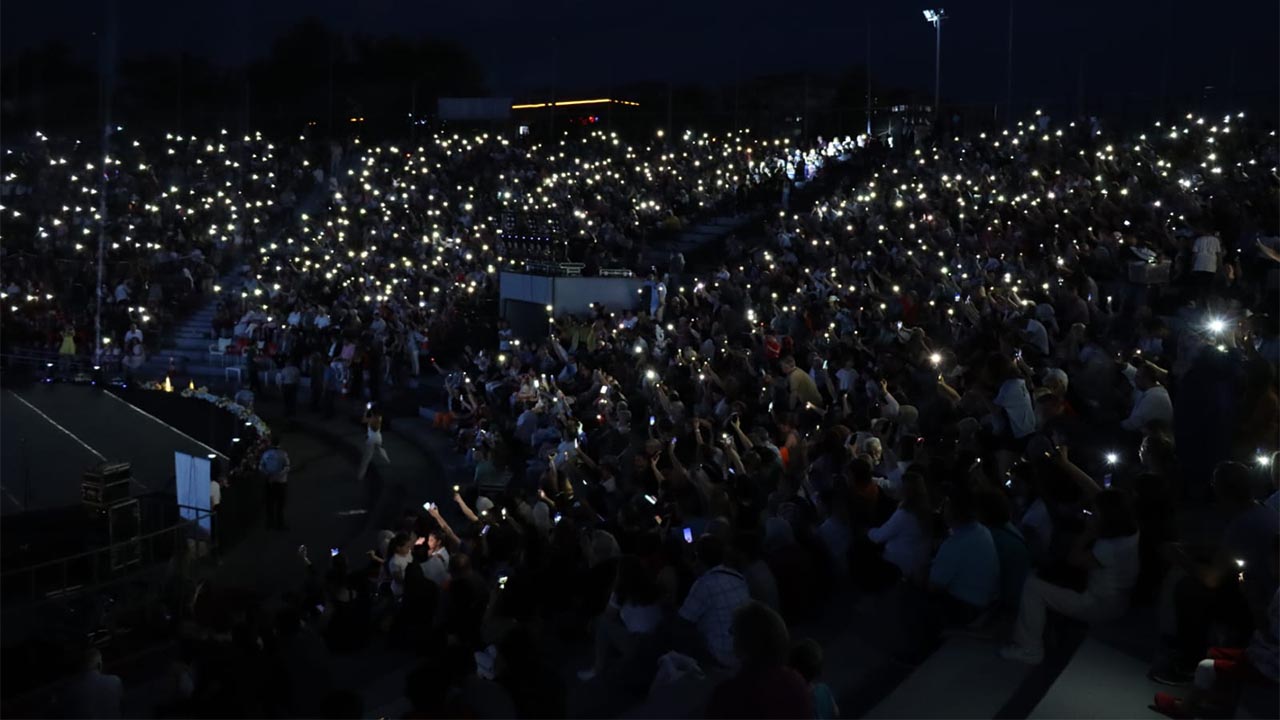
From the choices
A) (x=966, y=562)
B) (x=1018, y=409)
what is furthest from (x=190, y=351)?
(x=966, y=562)

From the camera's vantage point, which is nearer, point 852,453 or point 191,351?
point 852,453

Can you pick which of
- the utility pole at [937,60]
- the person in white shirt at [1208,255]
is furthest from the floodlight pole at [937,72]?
the person in white shirt at [1208,255]

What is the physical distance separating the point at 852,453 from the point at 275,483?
8254 mm

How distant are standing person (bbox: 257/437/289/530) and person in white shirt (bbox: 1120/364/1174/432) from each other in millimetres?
9799

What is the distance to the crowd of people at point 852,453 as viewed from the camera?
6.13m

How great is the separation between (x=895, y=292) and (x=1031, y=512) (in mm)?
9650

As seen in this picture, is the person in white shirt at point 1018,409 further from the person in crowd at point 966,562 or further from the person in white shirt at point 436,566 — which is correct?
the person in white shirt at point 436,566

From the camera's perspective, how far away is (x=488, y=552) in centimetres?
941

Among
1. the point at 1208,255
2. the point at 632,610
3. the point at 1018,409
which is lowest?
the point at 632,610

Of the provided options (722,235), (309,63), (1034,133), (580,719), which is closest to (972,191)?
(1034,133)

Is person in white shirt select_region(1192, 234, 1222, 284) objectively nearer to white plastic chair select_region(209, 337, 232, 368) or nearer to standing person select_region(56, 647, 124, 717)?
standing person select_region(56, 647, 124, 717)

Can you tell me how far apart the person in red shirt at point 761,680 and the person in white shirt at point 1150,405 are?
17.8ft

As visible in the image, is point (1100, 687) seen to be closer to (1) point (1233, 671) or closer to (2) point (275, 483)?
(1) point (1233, 671)

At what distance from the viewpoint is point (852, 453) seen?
942cm
